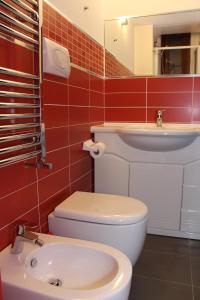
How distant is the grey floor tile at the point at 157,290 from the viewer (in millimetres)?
1389

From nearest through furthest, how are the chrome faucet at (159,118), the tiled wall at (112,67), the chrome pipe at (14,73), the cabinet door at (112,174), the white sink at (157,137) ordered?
the chrome pipe at (14,73), the white sink at (157,137), the cabinet door at (112,174), the chrome faucet at (159,118), the tiled wall at (112,67)

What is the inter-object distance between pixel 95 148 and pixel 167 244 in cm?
86

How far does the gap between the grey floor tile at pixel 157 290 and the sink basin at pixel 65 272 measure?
0.46 m

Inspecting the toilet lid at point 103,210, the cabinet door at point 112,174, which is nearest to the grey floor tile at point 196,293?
the toilet lid at point 103,210

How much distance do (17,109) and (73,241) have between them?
61cm

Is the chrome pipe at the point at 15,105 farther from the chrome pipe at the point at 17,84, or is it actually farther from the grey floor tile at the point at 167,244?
the grey floor tile at the point at 167,244

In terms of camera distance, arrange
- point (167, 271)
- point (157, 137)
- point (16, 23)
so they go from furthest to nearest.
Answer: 1. point (157, 137)
2. point (167, 271)
3. point (16, 23)

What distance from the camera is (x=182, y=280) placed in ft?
4.99

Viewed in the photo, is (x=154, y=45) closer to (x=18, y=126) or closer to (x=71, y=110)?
(x=71, y=110)

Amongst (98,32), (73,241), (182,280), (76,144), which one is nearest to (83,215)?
(73,241)

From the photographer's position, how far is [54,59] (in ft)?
4.36

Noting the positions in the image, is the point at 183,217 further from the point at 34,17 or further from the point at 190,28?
the point at 34,17

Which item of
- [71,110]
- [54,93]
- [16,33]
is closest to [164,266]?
[71,110]

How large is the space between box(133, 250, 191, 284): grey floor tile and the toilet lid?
46cm
